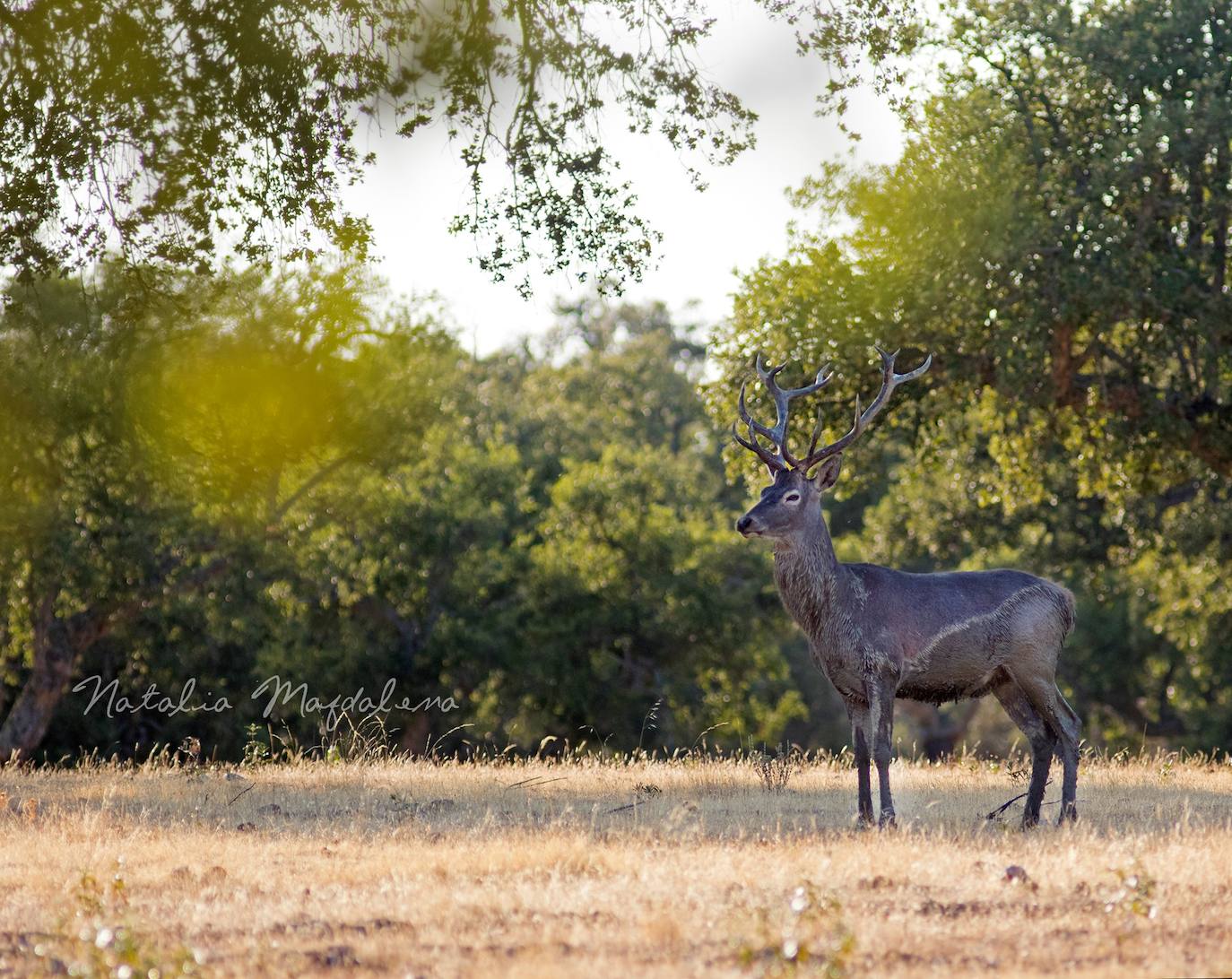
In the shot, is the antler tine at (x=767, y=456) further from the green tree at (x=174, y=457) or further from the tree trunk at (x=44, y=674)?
the tree trunk at (x=44, y=674)

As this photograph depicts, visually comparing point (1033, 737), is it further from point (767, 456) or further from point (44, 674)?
point (44, 674)

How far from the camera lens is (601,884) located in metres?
8.08

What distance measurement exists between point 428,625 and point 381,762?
64.0 feet

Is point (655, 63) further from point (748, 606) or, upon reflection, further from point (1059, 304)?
point (748, 606)

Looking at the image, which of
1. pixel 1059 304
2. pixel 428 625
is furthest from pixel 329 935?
pixel 428 625

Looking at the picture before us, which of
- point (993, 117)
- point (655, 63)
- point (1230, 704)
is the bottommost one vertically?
point (1230, 704)

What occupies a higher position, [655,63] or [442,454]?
[655,63]

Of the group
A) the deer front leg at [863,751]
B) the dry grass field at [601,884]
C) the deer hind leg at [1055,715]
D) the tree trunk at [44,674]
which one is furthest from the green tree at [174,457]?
the deer hind leg at [1055,715]

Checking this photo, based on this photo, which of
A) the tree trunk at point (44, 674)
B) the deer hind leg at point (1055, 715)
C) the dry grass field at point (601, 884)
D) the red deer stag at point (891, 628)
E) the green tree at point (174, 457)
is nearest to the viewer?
the dry grass field at point (601, 884)

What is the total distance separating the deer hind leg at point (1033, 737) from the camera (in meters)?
11.4

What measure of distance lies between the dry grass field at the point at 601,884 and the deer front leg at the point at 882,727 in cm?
29

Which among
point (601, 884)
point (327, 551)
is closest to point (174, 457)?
point (327, 551)

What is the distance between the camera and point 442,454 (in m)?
36.1

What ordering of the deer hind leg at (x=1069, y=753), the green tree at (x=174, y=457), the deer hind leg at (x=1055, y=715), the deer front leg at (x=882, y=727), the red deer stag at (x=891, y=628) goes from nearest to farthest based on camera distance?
the deer front leg at (x=882, y=727), the red deer stag at (x=891, y=628), the deer hind leg at (x=1069, y=753), the deer hind leg at (x=1055, y=715), the green tree at (x=174, y=457)
